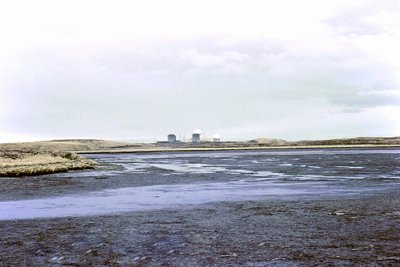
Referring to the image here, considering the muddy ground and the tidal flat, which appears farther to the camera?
the tidal flat

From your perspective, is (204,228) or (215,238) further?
(204,228)

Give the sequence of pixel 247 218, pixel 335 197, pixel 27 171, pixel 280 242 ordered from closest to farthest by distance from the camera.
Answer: pixel 280 242
pixel 247 218
pixel 335 197
pixel 27 171

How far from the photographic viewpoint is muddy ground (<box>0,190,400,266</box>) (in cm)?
1048

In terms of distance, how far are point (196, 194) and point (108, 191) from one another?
5653 millimetres

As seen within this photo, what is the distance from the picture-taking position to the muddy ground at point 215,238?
10484mm

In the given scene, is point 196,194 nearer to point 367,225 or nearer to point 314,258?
point 367,225

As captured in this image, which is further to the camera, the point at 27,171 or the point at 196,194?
the point at 27,171

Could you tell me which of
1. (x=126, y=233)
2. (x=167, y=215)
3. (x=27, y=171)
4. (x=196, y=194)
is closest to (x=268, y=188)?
(x=196, y=194)

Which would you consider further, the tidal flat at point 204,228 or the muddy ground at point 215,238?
the tidal flat at point 204,228

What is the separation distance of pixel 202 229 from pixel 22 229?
5500 mm

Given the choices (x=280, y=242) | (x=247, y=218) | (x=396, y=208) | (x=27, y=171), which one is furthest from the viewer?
(x=27, y=171)

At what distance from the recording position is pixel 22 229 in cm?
1475

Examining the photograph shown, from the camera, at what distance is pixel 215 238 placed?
42.3 feet

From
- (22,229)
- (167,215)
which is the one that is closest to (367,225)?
(167,215)
